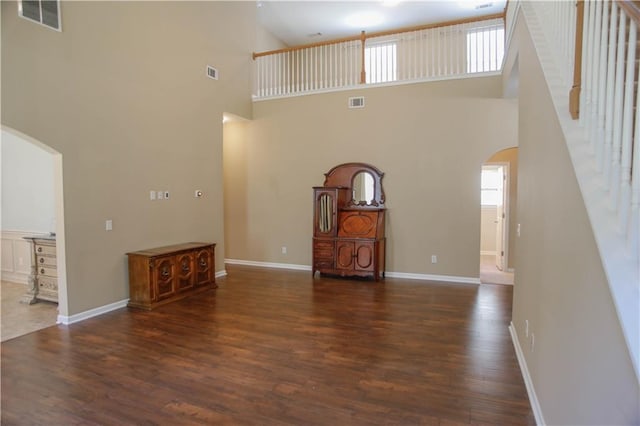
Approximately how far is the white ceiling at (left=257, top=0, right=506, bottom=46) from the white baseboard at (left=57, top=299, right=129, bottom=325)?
19.4 feet

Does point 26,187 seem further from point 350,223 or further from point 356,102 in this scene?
point 356,102

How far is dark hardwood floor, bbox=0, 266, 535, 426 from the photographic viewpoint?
7.99ft

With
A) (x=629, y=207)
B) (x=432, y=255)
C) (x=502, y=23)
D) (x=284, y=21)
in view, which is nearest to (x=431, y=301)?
(x=432, y=255)

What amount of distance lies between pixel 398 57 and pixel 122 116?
5022mm

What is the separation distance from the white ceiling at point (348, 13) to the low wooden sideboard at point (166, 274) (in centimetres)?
498

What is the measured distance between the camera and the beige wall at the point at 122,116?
3.80 metres

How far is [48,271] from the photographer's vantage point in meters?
4.80

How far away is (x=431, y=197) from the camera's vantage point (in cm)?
608

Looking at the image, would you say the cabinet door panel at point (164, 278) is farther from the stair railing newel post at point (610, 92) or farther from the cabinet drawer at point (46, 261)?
the stair railing newel post at point (610, 92)

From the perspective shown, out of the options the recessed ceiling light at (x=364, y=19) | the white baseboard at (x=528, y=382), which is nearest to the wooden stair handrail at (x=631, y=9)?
the white baseboard at (x=528, y=382)

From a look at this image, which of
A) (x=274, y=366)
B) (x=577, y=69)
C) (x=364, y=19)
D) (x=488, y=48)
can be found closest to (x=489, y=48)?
(x=488, y=48)

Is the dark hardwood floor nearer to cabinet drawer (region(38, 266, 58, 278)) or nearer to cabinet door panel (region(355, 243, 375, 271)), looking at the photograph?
cabinet drawer (region(38, 266, 58, 278))

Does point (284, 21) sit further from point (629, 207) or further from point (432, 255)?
point (629, 207)

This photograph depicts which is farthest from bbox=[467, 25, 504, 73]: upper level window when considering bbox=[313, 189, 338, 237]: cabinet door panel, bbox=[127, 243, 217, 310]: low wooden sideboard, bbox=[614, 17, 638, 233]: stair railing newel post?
bbox=[127, 243, 217, 310]: low wooden sideboard
